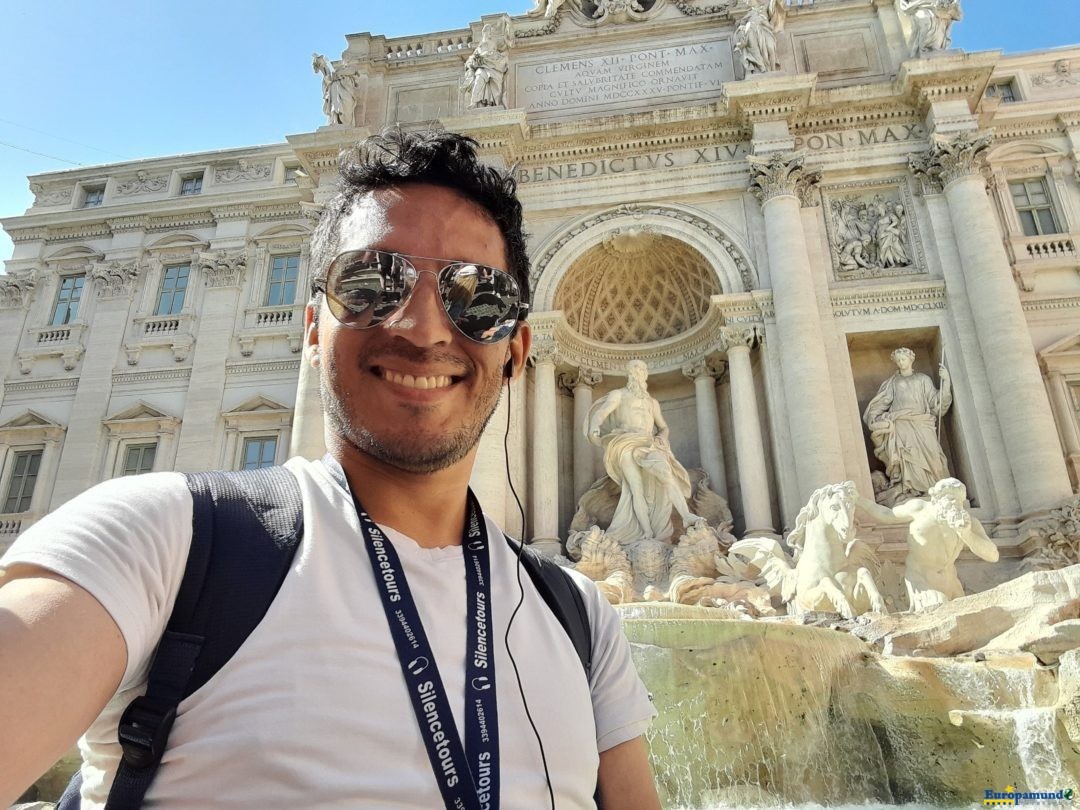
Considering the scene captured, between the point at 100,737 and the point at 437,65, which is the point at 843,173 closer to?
the point at 437,65

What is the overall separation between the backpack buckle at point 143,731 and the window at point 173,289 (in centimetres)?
1870

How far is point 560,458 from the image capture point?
46.7ft

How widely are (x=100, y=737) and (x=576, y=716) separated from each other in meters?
0.73

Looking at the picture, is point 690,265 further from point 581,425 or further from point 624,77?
point 624,77

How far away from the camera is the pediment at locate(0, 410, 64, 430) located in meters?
16.7

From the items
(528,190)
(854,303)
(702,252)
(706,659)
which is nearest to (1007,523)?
(854,303)

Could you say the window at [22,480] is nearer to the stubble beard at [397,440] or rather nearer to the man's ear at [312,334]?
the man's ear at [312,334]

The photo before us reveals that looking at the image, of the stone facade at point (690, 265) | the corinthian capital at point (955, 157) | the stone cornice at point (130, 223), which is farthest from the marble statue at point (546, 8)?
the stone cornice at point (130, 223)

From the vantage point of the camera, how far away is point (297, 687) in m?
1.01

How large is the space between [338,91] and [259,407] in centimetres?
703

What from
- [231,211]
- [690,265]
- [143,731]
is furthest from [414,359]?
[231,211]

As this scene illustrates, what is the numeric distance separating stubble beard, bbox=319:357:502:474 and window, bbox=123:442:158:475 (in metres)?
16.7

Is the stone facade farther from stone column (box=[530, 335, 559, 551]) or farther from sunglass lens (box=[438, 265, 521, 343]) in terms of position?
sunglass lens (box=[438, 265, 521, 343])

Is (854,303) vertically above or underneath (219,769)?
above
